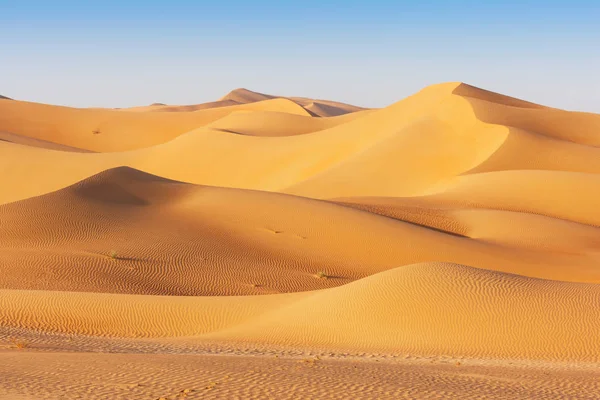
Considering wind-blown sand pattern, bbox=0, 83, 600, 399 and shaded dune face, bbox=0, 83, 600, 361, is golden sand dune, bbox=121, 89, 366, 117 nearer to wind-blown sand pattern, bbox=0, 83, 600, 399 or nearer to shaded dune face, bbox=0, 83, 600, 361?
shaded dune face, bbox=0, 83, 600, 361

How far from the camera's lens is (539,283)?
14.8 metres

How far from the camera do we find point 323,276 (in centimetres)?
1992

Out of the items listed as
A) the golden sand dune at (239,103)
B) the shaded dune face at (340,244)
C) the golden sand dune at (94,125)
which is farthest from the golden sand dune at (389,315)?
the golden sand dune at (239,103)

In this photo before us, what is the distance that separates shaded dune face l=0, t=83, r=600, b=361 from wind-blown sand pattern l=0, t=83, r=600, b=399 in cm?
7

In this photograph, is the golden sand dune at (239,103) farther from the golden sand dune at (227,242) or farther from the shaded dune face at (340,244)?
the golden sand dune at (227,242)

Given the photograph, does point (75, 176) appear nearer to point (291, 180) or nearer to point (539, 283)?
point (291, 180)

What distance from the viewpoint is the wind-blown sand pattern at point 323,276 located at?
28.5 ft

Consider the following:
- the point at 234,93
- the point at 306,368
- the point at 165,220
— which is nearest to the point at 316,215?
the point at 165,220

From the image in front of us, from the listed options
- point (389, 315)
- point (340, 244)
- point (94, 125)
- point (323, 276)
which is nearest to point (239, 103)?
point (94, 125)

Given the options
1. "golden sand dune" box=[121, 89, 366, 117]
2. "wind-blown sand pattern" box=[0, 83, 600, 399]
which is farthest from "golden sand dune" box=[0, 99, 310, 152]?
"golden sand dune" box=[121, 89, 366, 117]

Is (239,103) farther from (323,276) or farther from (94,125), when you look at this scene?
(323,276)

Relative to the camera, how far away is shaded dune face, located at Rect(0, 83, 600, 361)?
527 inches

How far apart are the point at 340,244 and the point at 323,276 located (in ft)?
8.71

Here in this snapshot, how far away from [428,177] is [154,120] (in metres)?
45.3
